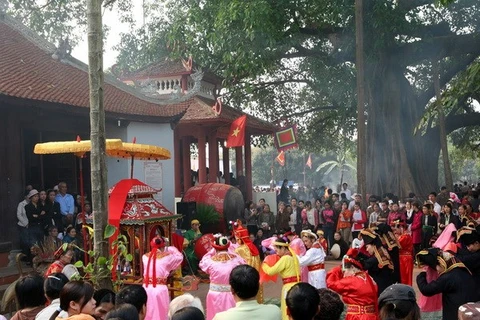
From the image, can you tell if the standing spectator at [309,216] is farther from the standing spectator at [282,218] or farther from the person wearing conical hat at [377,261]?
the person wearing conical hat at [377,261]

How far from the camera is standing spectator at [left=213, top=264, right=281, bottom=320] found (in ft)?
14.0

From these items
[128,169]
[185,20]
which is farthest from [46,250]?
[185,20]

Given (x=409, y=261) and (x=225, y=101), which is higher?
(x=225, y=101)

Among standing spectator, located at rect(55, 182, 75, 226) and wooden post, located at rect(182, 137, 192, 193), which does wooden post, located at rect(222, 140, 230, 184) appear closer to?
wooden post, located at rect(182, 137, 192, 193)

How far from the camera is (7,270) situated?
11.3 metres

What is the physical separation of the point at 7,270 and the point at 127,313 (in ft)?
26.9

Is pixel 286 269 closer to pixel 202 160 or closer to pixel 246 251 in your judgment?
pixel 246 251

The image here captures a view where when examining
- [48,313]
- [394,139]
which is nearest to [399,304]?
[48,313]

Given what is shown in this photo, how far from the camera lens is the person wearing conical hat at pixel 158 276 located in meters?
7.64

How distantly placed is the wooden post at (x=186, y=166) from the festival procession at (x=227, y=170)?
65mm

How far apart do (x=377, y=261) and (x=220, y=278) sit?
2000 millimetres

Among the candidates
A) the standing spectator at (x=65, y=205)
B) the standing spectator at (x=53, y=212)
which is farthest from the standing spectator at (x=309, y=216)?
the standing spectator at (x=53, y=212)

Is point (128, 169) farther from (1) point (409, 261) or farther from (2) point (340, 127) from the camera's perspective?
(2) point (340, 127)

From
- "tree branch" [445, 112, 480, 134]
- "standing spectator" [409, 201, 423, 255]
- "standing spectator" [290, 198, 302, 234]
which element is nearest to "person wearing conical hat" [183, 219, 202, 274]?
"standing spectator" [290, 198, 302, 234]
